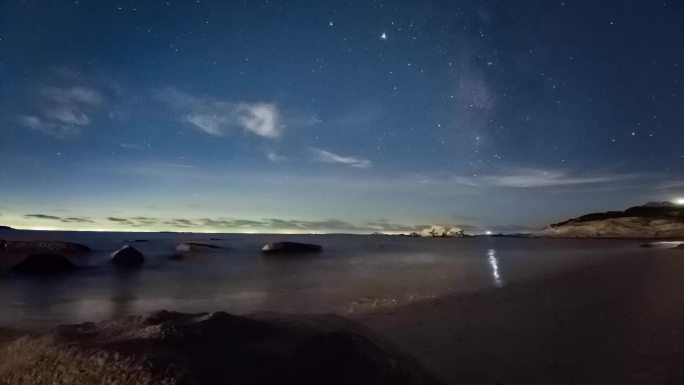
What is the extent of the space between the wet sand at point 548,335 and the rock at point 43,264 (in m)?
16.5

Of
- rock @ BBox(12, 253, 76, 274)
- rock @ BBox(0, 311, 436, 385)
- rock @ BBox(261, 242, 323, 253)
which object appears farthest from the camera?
rock @ BBox(261, 242, 323, 253)

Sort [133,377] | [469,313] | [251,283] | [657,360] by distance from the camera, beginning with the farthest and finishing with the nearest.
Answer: [251,283] < [469,313] < [657,360] < [133,377]

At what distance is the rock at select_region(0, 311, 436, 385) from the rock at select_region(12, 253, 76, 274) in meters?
17.1

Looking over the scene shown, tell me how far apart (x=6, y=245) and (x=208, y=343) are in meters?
39.2

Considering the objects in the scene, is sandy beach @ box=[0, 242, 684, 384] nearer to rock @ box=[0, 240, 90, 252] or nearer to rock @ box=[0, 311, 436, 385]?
rock @ box=[0, 311, 436, 385]

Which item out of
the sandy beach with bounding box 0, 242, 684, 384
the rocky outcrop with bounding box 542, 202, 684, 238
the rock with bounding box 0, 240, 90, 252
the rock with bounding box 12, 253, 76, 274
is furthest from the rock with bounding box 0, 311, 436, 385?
the rocky outcrop with bounding box 542, 202, 684, 238

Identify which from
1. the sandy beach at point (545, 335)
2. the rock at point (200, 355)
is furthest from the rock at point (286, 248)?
the rock at point (200, 355)

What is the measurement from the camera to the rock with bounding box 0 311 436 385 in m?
3.13

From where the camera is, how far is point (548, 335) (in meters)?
6.72

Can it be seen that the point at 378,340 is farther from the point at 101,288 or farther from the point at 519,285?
the point at 101,288

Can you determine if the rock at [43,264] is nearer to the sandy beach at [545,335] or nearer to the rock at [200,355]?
the sandy beach at [545,335]

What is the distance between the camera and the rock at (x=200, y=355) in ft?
10.3

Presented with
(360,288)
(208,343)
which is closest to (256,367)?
(208,343)

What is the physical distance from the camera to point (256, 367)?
10.9 feet
